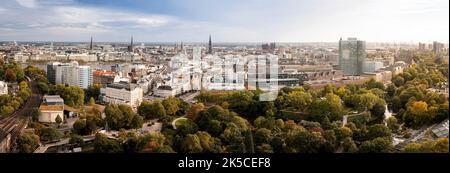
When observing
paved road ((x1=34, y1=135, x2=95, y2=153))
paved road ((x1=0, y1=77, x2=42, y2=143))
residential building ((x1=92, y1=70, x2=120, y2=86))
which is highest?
residential building ((x1=92, y1=70, x2=120, y2=86))

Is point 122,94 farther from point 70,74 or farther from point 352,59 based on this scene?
point 352,59

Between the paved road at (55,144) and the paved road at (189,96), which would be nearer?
the paved road at (55,144)

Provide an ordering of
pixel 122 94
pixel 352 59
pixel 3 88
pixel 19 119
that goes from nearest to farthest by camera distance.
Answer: pixel 19 119 → pixel 3 88 → pixel 122 94 → pixel 352 59

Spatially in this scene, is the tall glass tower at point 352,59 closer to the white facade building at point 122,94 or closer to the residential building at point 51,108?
the white facade building at point 122,94

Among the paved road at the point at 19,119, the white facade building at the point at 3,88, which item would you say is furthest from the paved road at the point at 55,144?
the white facade building at the point at 3,88

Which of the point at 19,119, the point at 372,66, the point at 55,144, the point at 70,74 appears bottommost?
the point at 55,144

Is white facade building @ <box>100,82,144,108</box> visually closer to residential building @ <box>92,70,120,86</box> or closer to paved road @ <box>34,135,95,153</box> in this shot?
residential building @ <box>92,70,120,86</box>

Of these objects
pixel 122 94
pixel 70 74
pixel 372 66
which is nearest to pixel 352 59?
pixel 372 66

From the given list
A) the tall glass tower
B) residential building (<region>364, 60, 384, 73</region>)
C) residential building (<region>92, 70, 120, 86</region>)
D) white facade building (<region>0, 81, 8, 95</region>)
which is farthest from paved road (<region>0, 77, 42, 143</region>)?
residential building (<region>364, 60, 384, 73</region>)

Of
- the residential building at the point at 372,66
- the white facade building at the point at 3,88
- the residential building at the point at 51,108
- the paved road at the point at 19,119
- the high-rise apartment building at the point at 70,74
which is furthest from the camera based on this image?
the residential building at the point at 372,66

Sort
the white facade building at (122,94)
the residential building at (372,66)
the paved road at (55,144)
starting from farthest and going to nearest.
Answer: the residential building at (372,66), the white facade building at (122,94), the paved road at (55,144)

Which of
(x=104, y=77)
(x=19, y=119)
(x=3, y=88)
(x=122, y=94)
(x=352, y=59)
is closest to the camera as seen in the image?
(x=19, y=119)

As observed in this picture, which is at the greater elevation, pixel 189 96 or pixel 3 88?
pixel 3 88
